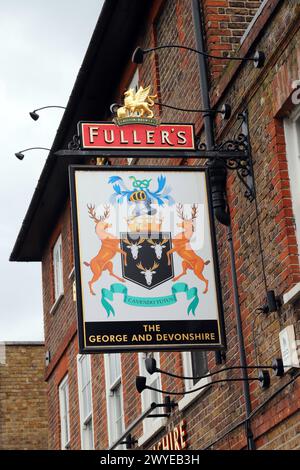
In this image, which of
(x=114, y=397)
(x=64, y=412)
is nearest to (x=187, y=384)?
(x=114, y=397)

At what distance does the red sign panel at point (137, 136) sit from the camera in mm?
12609

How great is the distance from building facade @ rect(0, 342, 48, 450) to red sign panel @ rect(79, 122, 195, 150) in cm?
1799

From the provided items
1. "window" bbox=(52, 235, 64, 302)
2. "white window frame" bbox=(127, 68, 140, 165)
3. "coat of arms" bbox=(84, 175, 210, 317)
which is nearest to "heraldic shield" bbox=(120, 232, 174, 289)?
"coat of arms" bbox=(84, 175, 210, 317)

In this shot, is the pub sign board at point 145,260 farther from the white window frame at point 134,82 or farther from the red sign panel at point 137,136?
the white window frame at point 134,82

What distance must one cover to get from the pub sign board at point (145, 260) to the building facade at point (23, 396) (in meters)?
18.1

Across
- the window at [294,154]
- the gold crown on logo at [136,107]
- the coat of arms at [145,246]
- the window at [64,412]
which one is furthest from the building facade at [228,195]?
the window at [64,412]

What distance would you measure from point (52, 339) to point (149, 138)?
11708mm

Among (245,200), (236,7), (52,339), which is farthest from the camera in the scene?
(52,339)

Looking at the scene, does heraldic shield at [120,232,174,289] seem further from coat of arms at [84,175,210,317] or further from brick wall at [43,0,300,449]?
brick wall at [43,0,300,449]

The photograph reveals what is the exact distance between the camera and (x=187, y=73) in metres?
15.2

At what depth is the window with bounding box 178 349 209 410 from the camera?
1467cm
